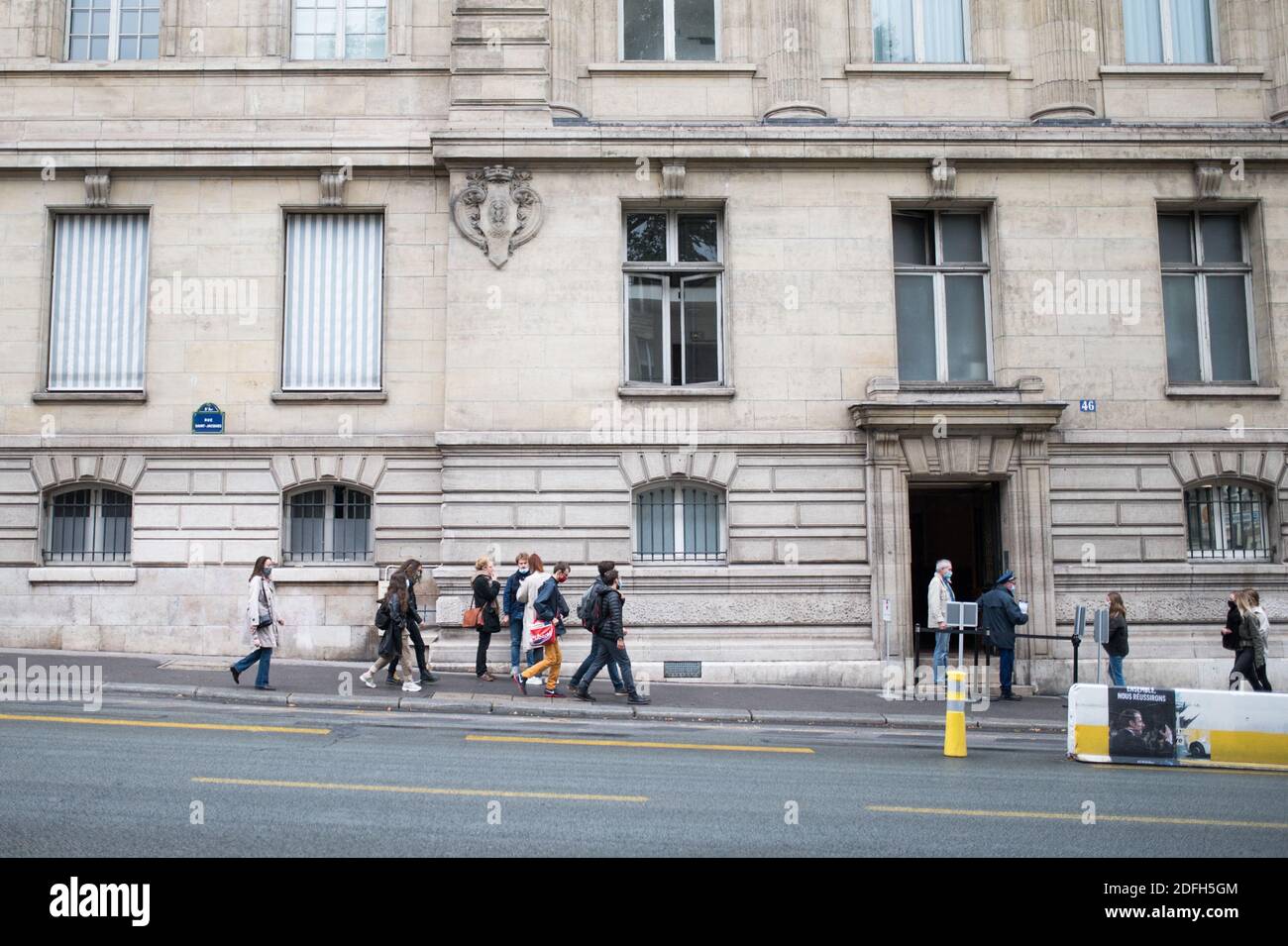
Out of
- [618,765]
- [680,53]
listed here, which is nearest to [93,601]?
[618,765]

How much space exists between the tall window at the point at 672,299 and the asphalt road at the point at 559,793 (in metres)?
7.19

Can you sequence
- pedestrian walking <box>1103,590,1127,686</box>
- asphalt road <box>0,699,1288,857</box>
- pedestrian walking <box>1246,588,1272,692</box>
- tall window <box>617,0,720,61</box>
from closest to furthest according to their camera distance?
asphalt road <box>0,699,1288,857</box>
pedestrian walking <box>1246,588,1272,692</box>
pedestrian walking <box>1103,590,1127,686</box>
tall window <box>617,0,720,61</box>

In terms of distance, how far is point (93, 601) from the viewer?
1762cm

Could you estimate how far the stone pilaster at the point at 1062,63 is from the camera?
18.5 m

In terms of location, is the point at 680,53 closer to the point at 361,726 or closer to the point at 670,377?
the point at 670,377

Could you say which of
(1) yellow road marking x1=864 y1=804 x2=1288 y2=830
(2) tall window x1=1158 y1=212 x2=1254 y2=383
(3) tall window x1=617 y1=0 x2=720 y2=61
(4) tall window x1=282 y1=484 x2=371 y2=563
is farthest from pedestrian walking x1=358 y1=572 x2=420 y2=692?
(2) tall window x1=1158 y1=212 x2=1254 y2=383

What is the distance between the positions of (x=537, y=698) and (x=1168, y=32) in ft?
51.4

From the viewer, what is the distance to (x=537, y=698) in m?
14.7

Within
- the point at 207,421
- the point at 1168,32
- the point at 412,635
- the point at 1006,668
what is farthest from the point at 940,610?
the point at 207,421

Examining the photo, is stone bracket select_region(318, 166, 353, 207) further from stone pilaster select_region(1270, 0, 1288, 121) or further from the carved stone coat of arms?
stone pilaster select_region(1270, 0, 1288, 121)

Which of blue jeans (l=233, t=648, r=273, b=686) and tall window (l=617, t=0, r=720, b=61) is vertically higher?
tall window (l=617, t=0, r=720, b=61)

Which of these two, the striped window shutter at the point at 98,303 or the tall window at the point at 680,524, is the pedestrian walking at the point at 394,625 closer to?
the tall window at the point at 680,524

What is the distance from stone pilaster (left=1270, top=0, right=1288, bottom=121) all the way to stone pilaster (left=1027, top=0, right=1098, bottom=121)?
3.11m

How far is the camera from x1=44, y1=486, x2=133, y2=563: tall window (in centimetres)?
1798
